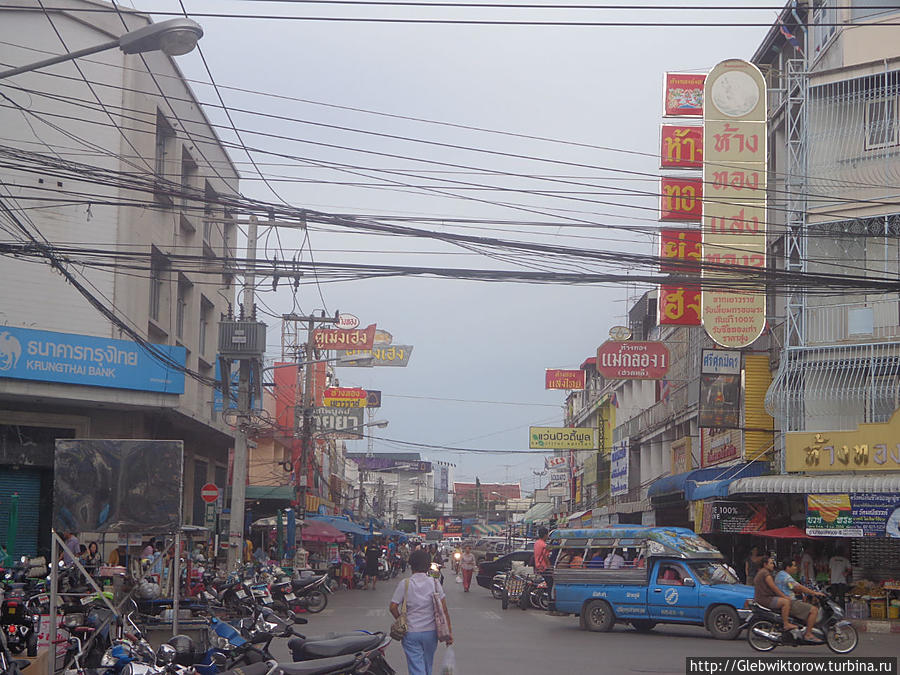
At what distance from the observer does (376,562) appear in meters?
41.1

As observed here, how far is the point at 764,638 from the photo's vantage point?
16875mm

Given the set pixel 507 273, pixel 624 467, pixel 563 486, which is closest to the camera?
pixel 507 273

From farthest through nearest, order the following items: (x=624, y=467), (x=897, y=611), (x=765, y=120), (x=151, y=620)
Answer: (x=624, y=467) → (x=765, y=120) → (x=897, y=611) → (x=151, y=620)

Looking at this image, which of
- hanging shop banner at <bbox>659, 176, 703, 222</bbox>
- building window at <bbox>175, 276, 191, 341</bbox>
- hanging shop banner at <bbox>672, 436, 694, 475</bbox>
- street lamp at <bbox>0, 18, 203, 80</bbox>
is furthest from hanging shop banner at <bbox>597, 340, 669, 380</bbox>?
street lamp at <bbox>0, 18, 203, 80</bbox>

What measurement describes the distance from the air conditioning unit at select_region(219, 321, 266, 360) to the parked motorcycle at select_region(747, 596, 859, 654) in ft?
45.4

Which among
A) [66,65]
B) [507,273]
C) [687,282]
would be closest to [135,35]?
[507,273]

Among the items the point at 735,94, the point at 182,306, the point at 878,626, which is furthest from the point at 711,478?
the point at 182,306

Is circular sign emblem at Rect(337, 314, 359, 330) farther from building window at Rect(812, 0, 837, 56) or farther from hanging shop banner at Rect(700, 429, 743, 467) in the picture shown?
building window at Rect(812, 0, 837, 56)

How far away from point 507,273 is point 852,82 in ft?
44.8

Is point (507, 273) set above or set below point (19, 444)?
above

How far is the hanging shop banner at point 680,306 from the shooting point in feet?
89.8

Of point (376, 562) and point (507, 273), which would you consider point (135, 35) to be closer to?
point (507, 273)

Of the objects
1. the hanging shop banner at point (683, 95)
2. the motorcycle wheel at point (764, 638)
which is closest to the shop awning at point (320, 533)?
the hanging shop banner at point (683, 95)

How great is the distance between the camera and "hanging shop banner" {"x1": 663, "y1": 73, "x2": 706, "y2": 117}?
93.5 ft
